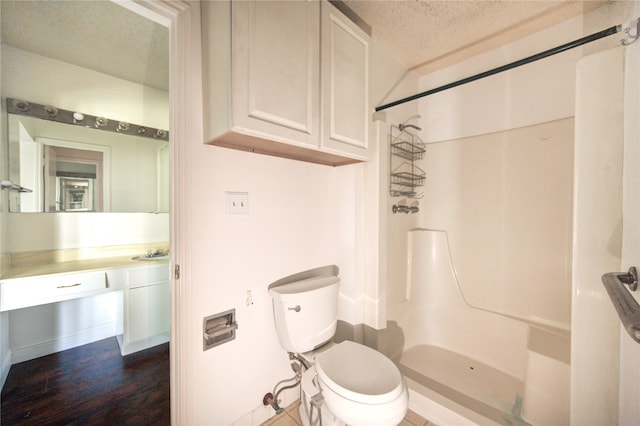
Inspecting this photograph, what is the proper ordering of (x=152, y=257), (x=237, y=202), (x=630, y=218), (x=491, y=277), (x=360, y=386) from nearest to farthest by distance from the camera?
(x=630, y=218) → (x=360, y=386) → (x=237, y=202) → (x=491, y=277) → (x=152, y=257)

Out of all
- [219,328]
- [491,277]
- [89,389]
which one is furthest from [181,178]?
[491,277]

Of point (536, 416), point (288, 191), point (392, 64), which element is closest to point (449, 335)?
point (536, 416)

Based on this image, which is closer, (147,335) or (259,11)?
(259,11)

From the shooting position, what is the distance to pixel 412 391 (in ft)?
4.58

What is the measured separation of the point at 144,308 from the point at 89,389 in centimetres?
56

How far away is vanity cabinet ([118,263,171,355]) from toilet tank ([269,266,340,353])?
110 centimetres

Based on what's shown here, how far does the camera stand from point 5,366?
1627mm

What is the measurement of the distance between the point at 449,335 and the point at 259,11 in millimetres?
2468

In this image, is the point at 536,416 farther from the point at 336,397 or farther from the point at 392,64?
the point at 392,64

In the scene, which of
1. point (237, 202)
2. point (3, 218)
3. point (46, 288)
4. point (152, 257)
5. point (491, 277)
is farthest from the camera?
point (152, 257)

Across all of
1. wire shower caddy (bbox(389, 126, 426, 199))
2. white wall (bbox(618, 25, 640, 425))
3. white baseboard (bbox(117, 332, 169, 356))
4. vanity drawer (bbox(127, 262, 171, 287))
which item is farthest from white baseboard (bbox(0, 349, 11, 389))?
white wall (bbox(618, 25, 640, 425))

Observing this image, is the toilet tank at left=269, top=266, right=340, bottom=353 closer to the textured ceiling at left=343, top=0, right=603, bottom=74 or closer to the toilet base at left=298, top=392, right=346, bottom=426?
the toilet base at left=298, top=392, right=346, bottom=426

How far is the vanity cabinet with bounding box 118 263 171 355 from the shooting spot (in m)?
1.87

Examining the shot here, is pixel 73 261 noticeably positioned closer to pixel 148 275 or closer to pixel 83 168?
pixel 148 275
